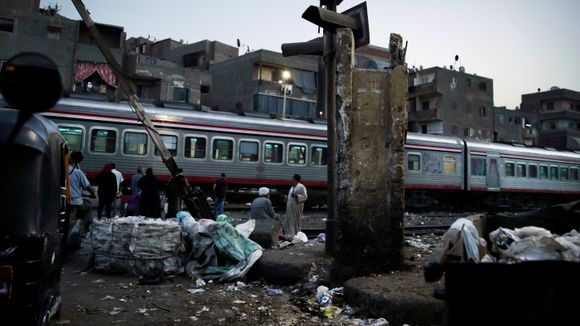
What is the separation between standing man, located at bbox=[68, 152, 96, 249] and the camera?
678 cm

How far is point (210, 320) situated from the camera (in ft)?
14.2

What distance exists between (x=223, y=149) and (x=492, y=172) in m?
14.1

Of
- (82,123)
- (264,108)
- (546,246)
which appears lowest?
(546,246)

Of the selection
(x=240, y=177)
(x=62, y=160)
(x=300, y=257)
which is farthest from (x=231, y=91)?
(x=62, y=160)

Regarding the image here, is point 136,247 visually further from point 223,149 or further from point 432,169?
point 432,169

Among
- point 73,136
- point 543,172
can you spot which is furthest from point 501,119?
point 73,136

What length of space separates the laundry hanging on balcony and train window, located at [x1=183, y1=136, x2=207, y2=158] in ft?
47.7

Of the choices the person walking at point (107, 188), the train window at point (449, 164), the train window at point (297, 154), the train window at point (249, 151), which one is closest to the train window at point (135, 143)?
the train window at point (249, 151)

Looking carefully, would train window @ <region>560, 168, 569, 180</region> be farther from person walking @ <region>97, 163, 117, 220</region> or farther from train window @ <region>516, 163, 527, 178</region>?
person walking @ <region>97, 163, 117, 220</region>

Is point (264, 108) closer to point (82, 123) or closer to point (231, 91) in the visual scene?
point (231, 91)

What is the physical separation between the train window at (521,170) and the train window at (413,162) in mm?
7389

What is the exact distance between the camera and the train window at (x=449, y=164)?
66.7 feet

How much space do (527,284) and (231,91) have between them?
35348mm

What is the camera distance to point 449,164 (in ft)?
67.1
